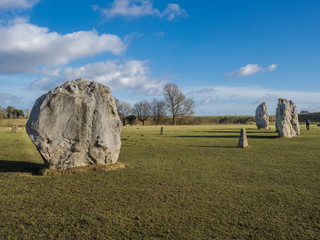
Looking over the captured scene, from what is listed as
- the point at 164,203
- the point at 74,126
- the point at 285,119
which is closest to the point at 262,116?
the point at 285,119

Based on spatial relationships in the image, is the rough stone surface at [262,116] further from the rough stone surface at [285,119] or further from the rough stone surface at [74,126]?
the rough stone surface at [74,126]

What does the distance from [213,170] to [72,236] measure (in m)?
6.10

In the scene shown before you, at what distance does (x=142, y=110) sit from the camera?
73.6m

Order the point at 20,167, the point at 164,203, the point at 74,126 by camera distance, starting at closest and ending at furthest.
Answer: the point at 164,203
the point at 74,126
the point at 20,167

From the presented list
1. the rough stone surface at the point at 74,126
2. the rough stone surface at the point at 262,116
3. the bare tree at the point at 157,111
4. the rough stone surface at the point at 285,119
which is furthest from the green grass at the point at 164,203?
the bare tree at the point at 157,111

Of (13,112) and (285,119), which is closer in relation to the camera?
(285,119)

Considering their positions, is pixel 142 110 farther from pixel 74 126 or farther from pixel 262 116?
pixel 74 126

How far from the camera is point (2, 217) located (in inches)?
202

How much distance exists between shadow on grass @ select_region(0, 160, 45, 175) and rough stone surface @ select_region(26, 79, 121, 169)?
1109 mm

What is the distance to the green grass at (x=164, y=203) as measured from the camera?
4555 mm

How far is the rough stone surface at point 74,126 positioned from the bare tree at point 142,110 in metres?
62.0

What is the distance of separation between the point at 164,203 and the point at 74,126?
4589 millimetres

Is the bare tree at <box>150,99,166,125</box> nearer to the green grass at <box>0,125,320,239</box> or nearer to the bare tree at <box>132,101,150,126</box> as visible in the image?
the bare tree at <box>132,101,150,126</box>

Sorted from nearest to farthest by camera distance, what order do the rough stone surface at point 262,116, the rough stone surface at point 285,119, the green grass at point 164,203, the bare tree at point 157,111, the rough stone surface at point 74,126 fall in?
the green grass at point 164,203, the rough stone surface at point 74,126, the rough stone surface at point 285,119, the rough stone surface at point 262,116, the bare tree at point 157,111
